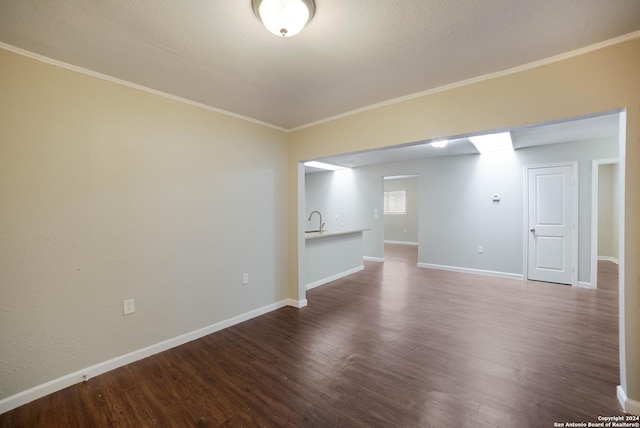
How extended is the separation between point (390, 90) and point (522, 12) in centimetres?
112

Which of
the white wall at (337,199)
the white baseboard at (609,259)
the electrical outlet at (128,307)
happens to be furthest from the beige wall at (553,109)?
the white baseboard at (609,259)

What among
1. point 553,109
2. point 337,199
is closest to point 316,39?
point 553,109

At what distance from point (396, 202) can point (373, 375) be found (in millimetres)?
8685

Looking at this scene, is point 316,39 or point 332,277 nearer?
point 316,39

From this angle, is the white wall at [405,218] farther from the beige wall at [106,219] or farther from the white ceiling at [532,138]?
the beige wall at [106,219]

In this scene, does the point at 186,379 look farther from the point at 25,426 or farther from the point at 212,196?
the point at 212,196

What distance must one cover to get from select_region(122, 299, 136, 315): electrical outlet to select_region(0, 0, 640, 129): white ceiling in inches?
75.4

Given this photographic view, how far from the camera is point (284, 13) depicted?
4.74ft

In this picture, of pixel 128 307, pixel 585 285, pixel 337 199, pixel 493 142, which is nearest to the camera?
pixel 128 307

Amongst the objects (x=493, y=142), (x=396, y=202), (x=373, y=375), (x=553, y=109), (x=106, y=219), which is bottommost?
(x=373, y=375)

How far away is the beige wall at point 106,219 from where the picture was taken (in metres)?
1.89

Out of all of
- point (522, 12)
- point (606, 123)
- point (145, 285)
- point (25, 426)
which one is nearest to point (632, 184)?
point (522, 12)

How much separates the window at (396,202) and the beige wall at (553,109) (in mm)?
7562

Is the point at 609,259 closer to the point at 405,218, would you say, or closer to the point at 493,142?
the point at 493,142
